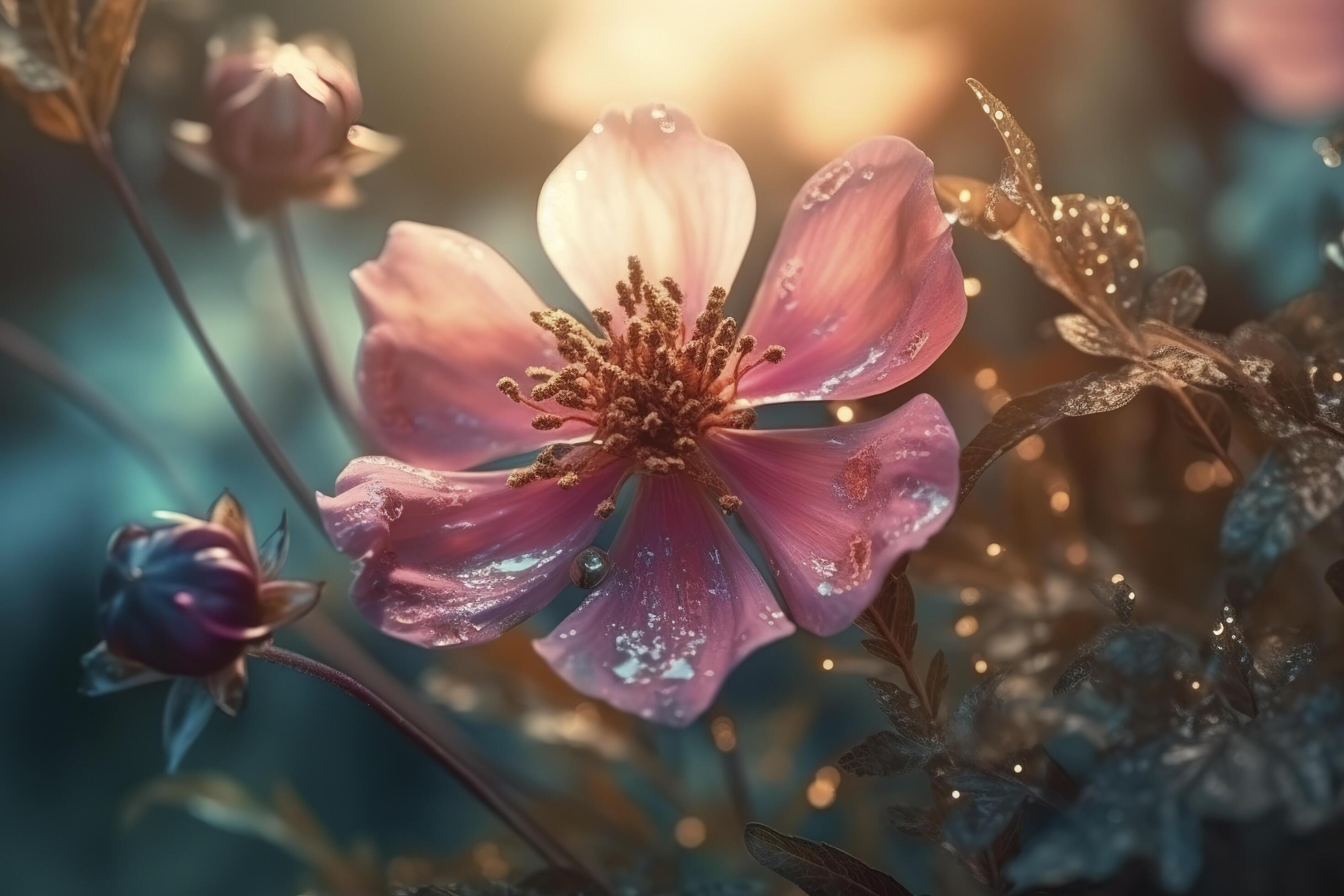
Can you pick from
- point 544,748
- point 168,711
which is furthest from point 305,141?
point 544,748

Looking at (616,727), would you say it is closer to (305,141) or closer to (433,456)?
(433,456)

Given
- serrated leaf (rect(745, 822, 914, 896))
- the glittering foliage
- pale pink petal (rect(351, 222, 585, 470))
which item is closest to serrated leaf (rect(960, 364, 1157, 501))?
the glittering foliage

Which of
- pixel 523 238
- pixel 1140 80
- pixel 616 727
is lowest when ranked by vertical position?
pixel 616 727

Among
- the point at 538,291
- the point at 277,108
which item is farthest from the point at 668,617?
the point at 538,291

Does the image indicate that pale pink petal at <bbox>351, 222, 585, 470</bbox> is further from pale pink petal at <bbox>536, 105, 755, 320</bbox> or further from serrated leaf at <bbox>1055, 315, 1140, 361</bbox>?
serrated leaf at <bbox>1055, 315, 1140, 361</bbox>

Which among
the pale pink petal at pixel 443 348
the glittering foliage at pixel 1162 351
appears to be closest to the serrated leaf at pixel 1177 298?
the glittering foliage at pixel 1162 351

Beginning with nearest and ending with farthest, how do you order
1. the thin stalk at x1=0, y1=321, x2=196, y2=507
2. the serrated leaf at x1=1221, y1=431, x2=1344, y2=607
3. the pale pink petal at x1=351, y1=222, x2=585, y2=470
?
the serrated leaf at x1=1221, y1=431, x2=1344, y2=607
the pale pink petal at x1=351, y1=222, x2=585, y2=470
the thin stalk at x1=0, y1=321, x2=196, y2=507

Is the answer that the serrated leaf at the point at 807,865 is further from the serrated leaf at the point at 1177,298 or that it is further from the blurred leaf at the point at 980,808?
the serrated leaf at the point at 1177,298
